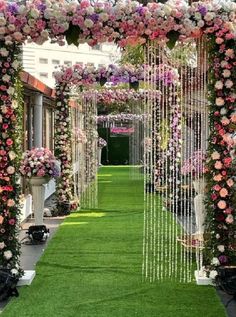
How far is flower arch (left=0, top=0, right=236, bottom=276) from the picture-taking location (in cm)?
622

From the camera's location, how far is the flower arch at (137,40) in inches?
245

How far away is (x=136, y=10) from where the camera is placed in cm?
627

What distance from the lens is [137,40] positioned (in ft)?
21.2

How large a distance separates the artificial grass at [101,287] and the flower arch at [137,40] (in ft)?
1.76

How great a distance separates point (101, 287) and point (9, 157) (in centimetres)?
164

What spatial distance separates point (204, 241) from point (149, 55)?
6.93 ft

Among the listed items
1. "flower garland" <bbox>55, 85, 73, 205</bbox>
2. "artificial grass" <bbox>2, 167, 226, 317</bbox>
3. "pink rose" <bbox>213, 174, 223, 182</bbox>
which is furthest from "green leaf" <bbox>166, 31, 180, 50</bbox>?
"flower garland" <bbox>55, 85, 73, 205</bbox>

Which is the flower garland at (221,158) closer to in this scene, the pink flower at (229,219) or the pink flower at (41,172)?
the pink flower at (229,219)

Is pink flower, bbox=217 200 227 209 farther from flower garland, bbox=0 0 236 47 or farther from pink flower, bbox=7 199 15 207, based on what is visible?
pink flower, bbox=7 199 15 207

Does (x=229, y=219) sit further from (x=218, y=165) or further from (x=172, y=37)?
(x=172, y=37)

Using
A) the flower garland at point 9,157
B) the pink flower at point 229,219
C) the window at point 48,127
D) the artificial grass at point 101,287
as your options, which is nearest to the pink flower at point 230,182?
the pink flower at point 229,219

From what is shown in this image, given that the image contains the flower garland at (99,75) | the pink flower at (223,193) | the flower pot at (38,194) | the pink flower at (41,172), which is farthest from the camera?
the flower garland at (99,75)

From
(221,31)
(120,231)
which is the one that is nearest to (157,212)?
(120,231)

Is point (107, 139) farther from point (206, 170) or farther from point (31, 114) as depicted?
point (206, 170)
